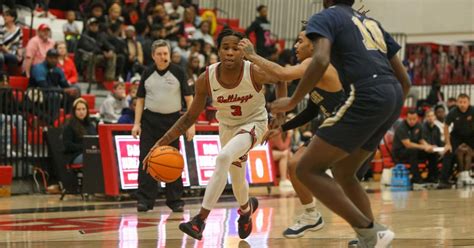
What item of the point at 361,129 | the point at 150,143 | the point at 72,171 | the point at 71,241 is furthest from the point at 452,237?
the point at 72,171

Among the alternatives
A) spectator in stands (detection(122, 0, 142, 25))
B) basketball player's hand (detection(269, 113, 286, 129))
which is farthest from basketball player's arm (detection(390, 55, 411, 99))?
spectator in stands (detection(122, 0, 142, 25))

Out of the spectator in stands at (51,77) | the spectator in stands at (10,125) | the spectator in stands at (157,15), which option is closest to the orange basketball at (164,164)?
the spectator in stands at (10,125)

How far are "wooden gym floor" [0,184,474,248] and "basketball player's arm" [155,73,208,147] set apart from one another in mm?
954

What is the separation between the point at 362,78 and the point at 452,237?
2905 millimetres

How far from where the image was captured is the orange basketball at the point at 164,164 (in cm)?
900

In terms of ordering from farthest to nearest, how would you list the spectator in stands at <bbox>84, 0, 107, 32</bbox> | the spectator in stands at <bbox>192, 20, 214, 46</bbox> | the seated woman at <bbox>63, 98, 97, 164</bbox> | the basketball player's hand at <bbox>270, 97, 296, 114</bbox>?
the spectator in stands at <bbox>192, 20, 214, 46</bbox> < the spectator in stands at <bbox>84, 0, 107, 32</bbox> < the seated woman at <bbox>63, 98, 97, 164</bbox> < the basketball player's hand at <bbox>270, 97, 296, 114</bbox>

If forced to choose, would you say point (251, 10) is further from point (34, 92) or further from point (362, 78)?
point (362, 78)

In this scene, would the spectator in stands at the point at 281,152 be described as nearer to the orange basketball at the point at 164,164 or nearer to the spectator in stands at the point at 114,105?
the spectator in stands at the point at 114,105

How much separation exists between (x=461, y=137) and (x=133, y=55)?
736 cm

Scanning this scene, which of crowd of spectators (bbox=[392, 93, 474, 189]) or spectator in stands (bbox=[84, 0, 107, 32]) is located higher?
spectator in stands (bbox=[84, 0, 107, 32])

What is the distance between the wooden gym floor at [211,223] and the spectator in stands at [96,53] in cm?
473

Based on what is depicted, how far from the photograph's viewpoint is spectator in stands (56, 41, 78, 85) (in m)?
18.6

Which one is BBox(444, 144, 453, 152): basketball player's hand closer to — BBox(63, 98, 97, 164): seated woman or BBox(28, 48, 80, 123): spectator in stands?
BBox(28, 48, 80, 123): spectator in stands

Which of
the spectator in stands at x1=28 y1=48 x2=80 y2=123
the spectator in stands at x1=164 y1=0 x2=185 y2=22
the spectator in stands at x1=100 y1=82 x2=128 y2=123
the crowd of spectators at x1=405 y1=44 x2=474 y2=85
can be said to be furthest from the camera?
the crowd of spectators at x1=405 y1=44 x2=474 y2=85
